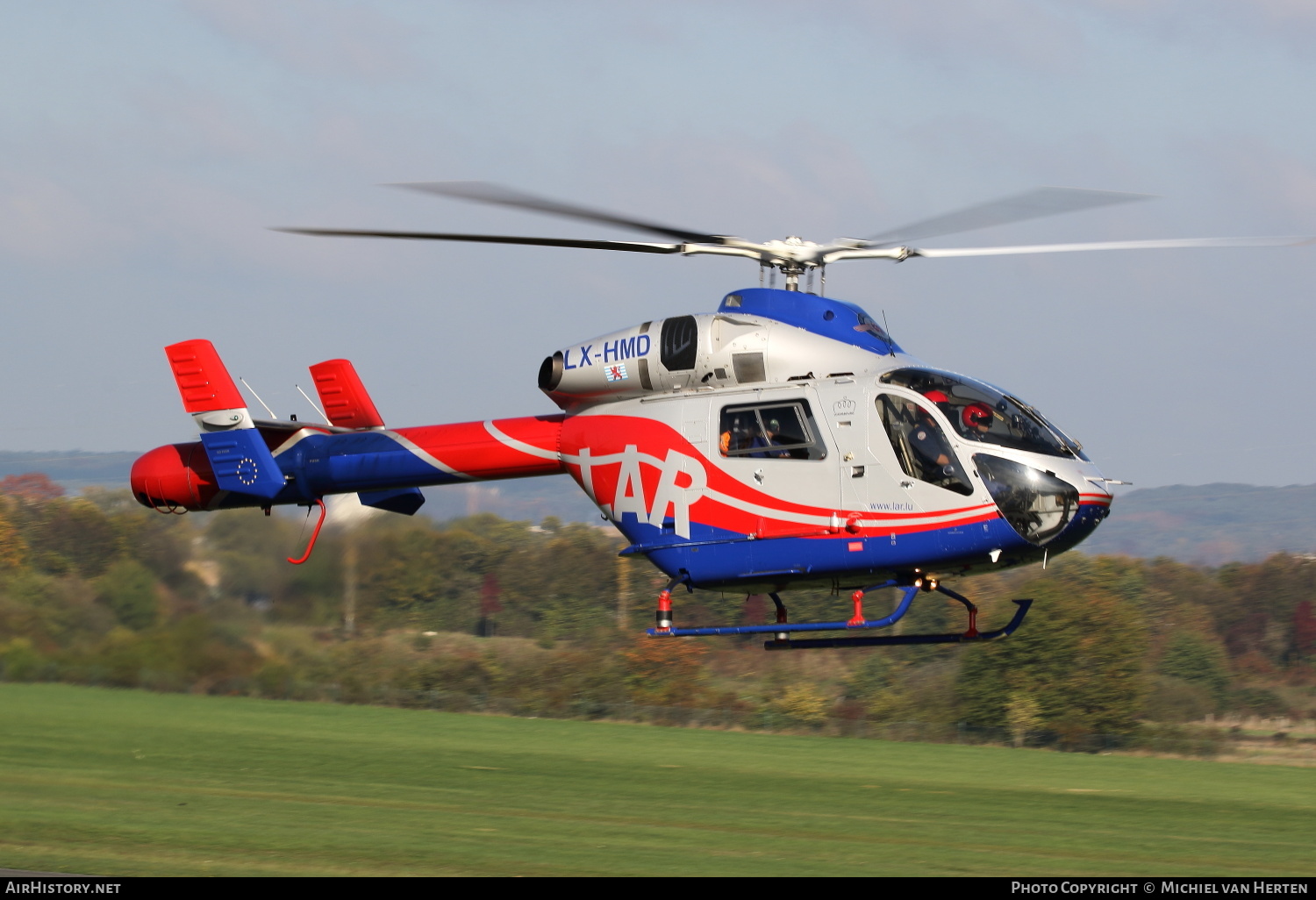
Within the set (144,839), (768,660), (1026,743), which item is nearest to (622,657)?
(768,660)

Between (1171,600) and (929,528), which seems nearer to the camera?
(929,528)

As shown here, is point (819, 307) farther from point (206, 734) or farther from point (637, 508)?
point (206, 734)

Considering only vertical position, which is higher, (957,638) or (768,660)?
(957,638)

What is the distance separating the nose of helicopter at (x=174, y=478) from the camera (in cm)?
2011

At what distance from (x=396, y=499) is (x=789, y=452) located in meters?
6.08

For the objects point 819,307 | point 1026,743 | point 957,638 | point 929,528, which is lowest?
point 1026,743

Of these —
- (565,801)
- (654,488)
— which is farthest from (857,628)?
(565,801)

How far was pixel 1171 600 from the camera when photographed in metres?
71.9

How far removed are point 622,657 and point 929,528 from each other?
42.7 metres

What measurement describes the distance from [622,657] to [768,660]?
6.18m

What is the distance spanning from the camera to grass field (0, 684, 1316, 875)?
61.6 ft

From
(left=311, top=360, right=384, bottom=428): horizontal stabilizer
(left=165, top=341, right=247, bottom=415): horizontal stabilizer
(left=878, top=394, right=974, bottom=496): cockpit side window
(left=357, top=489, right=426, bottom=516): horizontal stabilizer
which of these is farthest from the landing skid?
(left=165, top=341, right=247, bottom=415): horizontal stabilizer
